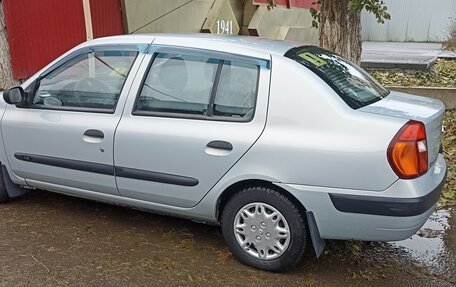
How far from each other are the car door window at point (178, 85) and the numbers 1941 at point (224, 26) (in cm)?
744

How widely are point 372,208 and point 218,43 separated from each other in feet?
5.32

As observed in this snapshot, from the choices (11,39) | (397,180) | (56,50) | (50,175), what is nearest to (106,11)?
(56,50)

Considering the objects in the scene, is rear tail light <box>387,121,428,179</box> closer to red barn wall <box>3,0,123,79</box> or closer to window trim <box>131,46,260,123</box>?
window trim <box>131,46,260,123</box>


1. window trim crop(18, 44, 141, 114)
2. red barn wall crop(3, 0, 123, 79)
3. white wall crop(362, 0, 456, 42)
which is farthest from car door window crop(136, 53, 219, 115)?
white wall crop(362, 0, 456, 42)

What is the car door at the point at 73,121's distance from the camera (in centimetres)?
391

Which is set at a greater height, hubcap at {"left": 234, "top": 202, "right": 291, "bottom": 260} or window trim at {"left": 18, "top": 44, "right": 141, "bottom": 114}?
window trim at {"left": 18, "top": 44, "right": 141, "bottom": 114}

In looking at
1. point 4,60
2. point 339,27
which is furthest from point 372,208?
point 4,60

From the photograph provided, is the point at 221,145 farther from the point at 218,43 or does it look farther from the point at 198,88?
the point at 218,43

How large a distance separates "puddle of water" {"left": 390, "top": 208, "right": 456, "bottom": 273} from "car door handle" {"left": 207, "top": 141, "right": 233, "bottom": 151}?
1656 millimetres

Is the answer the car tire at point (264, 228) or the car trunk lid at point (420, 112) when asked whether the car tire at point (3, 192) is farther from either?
the car trunk lid at point (420, 112)

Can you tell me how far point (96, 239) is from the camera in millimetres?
4043

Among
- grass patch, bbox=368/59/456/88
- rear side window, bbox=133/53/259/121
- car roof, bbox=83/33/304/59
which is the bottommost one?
grass patch, bbox=368/59/456/88

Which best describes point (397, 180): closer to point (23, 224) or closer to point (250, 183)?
point (250, 183)

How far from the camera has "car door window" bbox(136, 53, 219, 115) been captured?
12.0 feet
